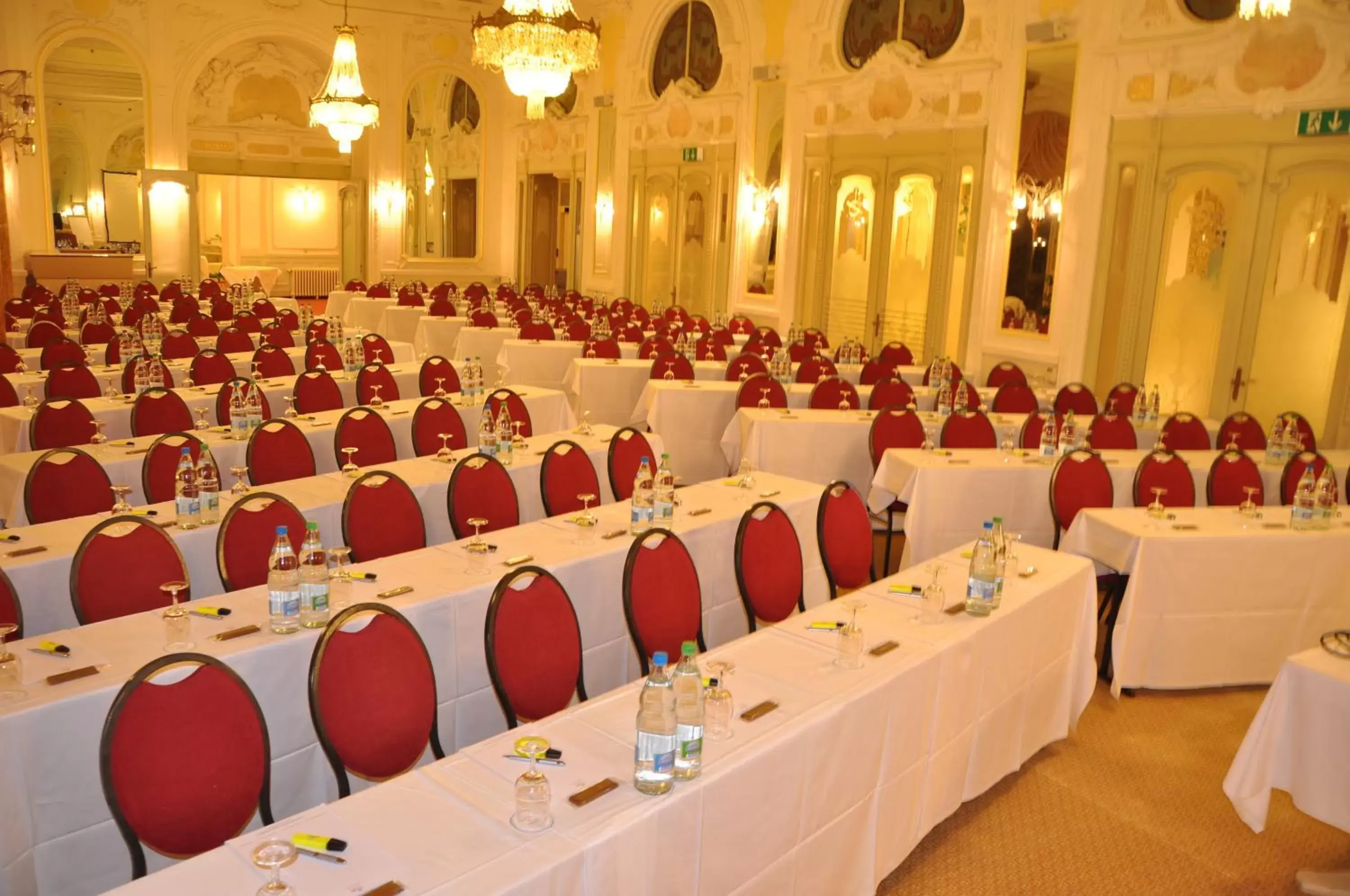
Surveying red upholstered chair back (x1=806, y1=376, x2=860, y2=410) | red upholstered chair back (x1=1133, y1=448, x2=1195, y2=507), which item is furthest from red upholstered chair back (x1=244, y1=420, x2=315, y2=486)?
red upholstered chair back (x1=1133, y1=448, x2=1195, y2=507)

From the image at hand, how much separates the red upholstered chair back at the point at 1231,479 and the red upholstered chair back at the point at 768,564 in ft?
11.2

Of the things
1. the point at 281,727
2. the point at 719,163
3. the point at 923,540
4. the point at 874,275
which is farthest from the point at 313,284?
the point at 281,727

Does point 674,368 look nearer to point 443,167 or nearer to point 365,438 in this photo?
point 365,438

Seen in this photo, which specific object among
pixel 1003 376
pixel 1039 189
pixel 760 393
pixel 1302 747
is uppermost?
pixel 1039 189

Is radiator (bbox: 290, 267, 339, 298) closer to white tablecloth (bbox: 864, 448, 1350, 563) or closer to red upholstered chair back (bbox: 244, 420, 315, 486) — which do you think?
red upholstered chair back (bbox: 244, 420, 315, 486)

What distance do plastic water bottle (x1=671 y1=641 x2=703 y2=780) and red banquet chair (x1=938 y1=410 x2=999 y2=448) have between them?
200 inches

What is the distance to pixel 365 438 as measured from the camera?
21.8 feet

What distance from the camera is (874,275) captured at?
44.2 ft

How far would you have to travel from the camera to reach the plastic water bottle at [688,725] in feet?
9.08

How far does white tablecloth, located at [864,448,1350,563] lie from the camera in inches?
262

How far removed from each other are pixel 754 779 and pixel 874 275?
11.3 m

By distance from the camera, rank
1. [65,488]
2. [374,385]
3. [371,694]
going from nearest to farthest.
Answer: [371,694] → [65,488] → [374,385]

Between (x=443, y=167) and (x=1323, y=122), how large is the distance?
62.1 feet

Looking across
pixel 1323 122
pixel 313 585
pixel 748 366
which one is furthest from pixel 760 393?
pixel 313 585
